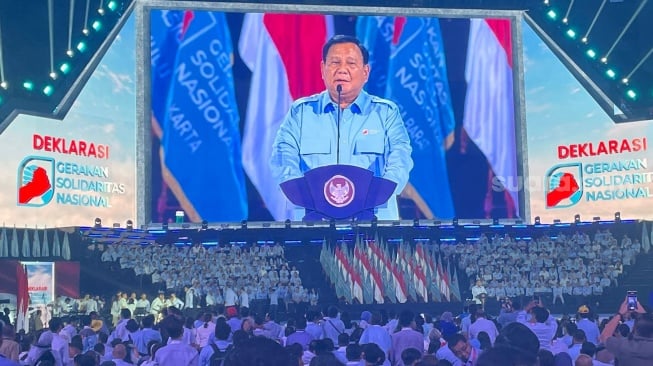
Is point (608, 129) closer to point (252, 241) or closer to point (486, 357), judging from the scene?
point (252, 241)

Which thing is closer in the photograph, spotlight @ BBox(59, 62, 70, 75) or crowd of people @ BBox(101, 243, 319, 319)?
spotlight @ BBox(59, 62, 70, 75)

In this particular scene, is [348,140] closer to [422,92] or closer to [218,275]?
[422,92]

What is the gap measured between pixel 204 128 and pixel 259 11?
5078mm

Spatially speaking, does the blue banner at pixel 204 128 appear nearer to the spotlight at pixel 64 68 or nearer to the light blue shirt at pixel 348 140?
the light blue shirt at pixel 348 140

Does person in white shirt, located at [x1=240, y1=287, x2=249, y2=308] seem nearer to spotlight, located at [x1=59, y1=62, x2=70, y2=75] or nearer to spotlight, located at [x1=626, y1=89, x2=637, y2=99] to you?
spotlight, located at [x1=59, y1=62, x2=70, y2=75]

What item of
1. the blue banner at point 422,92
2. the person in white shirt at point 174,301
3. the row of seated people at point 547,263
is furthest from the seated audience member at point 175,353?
the blue banner at point 422,92

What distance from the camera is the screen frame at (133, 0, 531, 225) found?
30.3 metres

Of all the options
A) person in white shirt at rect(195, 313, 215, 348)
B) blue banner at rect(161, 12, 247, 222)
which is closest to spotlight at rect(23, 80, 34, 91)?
blue banner at rect(161, 12, 247, 222)

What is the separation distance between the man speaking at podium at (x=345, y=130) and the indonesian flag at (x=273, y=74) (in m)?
0.36

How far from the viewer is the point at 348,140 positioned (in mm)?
30828

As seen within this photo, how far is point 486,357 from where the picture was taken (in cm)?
404

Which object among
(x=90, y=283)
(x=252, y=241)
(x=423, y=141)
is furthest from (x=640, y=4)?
(x=90, y=283)

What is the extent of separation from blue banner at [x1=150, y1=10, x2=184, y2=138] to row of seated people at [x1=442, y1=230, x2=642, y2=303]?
1167cm

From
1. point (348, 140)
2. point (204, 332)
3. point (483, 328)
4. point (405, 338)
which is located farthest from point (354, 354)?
point (348, 140)
